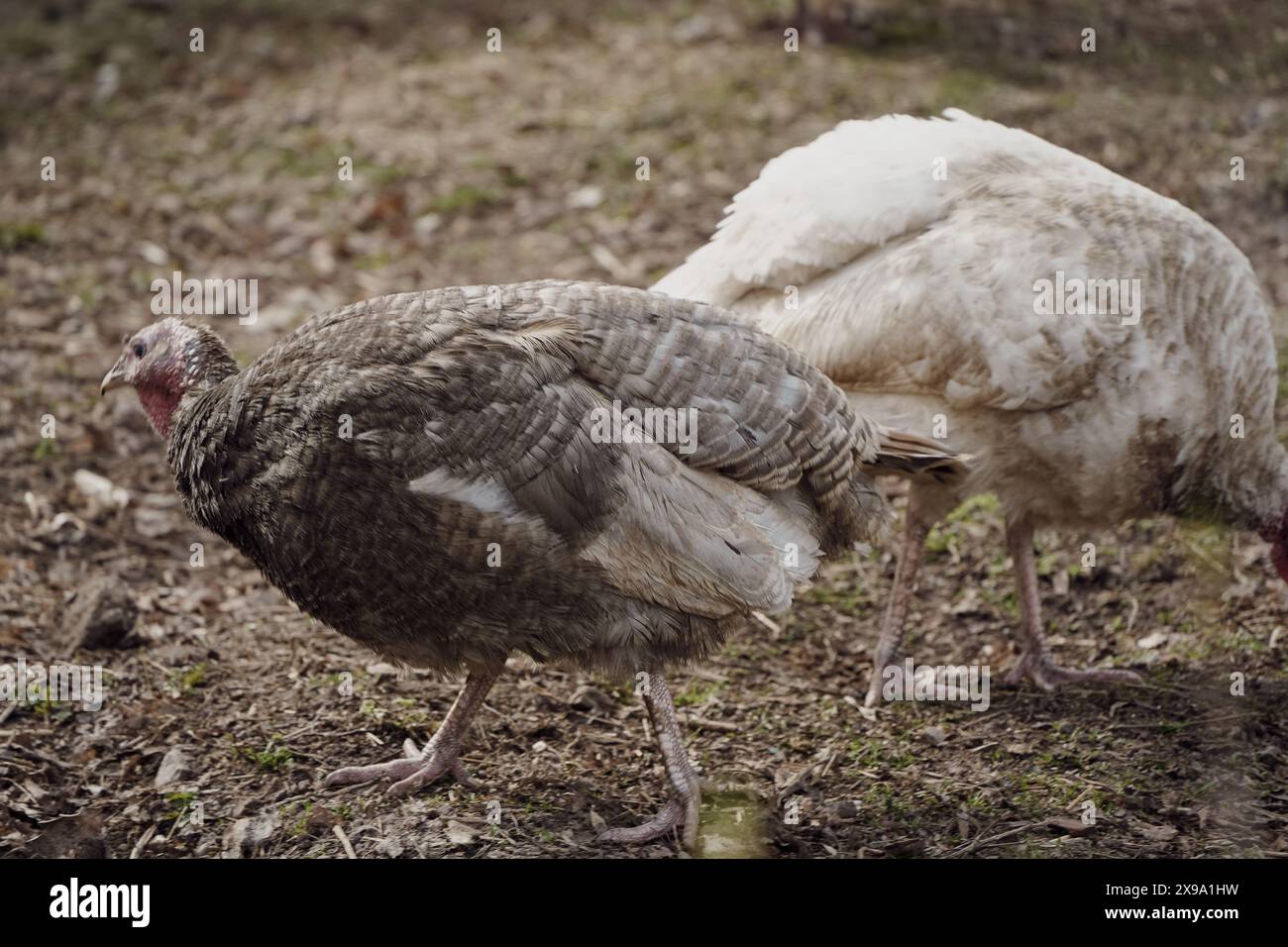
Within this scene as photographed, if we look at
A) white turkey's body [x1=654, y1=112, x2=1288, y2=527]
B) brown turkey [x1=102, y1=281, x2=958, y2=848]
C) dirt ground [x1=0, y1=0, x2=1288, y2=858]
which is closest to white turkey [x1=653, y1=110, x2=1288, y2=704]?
white turkey's body [x1=654, y1=112, x2=1288, y2=527]

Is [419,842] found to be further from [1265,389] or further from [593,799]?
[1265,389]

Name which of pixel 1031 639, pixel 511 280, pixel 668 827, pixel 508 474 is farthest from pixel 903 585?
pixel 511 280

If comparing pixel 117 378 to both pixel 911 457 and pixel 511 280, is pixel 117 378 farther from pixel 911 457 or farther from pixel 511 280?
pixel 511 280

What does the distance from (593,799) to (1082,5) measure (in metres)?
7.87

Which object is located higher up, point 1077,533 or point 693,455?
point 693,455

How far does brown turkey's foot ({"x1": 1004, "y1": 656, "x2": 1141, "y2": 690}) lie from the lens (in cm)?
510

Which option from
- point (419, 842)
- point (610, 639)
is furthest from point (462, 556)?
point (419, 842)

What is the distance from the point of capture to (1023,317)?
4.64m

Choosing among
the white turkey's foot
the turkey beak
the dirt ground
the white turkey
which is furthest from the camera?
the white turkey

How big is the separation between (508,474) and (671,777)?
1081 mm

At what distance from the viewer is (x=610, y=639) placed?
3959 mm

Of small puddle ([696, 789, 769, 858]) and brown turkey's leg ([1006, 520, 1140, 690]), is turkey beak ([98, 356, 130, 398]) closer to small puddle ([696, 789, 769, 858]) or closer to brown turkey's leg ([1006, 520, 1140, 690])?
small puddle ([696, 789, 769, 858])

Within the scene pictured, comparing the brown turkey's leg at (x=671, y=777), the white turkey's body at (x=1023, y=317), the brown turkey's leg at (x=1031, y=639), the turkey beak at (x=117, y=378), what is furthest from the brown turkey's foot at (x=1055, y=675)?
the turkey beak at (x=117, y=378)
